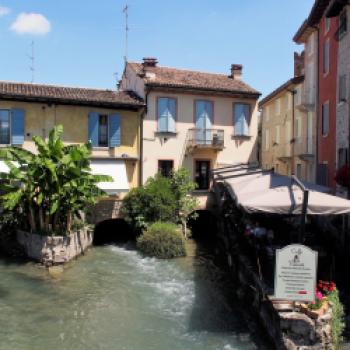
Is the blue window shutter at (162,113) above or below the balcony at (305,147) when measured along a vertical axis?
above

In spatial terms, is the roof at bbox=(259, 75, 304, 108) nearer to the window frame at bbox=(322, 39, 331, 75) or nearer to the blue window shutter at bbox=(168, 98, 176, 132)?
the window frame at bbox=(322, 39, 331, 75)

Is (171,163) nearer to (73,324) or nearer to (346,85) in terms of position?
(346,85)

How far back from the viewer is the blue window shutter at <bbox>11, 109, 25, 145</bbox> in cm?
2073

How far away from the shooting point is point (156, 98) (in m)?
23.2

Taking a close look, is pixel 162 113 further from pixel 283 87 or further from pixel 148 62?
pixel 283 87

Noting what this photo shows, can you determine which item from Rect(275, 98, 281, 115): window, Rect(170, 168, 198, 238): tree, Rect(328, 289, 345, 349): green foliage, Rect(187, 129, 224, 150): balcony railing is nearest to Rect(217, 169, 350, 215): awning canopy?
Rect(328, 289, 345, 349): green foliage

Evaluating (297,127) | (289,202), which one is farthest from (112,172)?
(297,127)

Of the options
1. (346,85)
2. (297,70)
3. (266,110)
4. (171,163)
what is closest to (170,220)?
(171,163)

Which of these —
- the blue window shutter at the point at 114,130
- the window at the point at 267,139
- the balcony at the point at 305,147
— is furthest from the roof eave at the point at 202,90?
the window at the point at 267,139

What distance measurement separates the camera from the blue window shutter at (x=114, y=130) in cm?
2244

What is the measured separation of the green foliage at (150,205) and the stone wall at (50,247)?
330 cm

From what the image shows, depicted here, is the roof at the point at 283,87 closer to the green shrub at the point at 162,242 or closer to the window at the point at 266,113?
the window at the point at 266,113

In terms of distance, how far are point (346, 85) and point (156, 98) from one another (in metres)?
10.2

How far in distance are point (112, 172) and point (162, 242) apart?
5.35 metres
